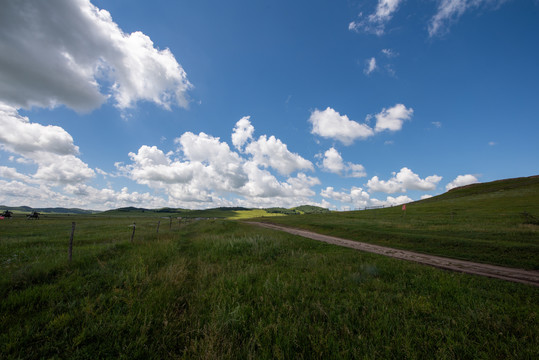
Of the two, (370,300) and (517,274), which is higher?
(370,300)

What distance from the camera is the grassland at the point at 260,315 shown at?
3.74m

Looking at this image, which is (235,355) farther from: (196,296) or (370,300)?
(370,300)

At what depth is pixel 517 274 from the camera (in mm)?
9422

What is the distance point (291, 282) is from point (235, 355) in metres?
3.39

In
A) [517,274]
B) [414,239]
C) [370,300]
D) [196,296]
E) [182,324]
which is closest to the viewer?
[182,324]

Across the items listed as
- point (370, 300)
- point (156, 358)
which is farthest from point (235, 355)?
point (370, 300)

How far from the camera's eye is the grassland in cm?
374

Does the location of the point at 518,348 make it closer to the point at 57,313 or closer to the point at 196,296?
the point at 196,296

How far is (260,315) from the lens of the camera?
5.00 meters

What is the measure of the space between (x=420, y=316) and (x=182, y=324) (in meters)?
5.83

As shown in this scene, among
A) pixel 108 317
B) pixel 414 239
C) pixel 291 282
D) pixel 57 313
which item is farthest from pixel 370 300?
pixel 414 239

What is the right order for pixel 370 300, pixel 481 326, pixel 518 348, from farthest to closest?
pixel 370 300 → pixel 481 326 → pixel 518 348

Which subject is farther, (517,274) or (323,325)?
(517,274)

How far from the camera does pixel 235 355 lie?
366 cm
